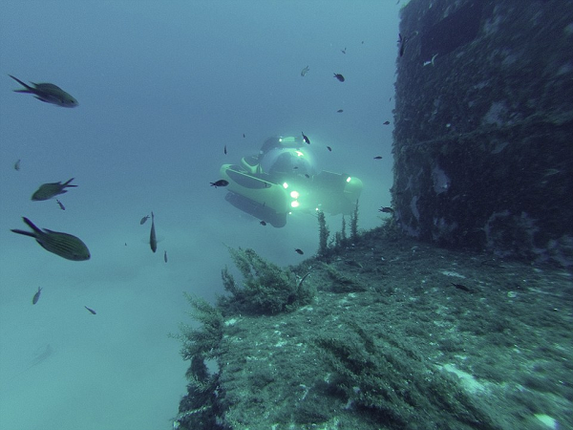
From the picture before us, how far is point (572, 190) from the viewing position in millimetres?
2980

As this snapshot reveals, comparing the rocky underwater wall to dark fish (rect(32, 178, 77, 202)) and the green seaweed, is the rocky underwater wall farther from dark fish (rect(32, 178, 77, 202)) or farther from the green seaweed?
dark fish (rect(32, 178, 77, 202))

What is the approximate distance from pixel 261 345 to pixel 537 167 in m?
4.20

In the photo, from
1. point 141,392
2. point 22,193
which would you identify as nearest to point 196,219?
point 141,392

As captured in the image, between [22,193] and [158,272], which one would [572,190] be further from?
[22,193]

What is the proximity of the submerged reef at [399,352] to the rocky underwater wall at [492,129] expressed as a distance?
1.79 feet

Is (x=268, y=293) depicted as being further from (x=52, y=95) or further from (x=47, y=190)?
(x=52, y=95)

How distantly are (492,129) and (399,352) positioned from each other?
3.55 m

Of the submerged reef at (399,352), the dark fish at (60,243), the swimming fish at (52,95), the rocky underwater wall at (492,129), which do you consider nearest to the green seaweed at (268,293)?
the submerged reef at (399,352)

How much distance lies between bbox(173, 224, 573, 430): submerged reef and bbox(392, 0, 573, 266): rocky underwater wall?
0.54 metres

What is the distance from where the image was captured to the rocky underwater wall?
10.2ft

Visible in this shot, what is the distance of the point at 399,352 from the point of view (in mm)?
2125

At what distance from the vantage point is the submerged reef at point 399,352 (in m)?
1.67

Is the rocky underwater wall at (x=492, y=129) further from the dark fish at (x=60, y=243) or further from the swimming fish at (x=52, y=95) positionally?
the swimming fish at (x=52, y=95)

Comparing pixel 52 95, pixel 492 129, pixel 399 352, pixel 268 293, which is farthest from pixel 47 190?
pixel 492 129
